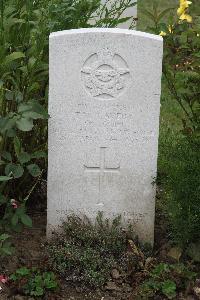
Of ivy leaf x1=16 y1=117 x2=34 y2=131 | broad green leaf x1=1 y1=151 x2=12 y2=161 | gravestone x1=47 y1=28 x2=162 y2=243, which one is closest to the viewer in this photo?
ivy leaf x1=16 y1=117 x2=34 y2=131

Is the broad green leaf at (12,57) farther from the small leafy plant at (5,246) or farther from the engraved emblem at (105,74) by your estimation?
the small leafy plant at (5,246)

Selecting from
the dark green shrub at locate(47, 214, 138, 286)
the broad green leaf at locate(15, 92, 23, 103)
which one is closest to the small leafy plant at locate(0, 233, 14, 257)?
the dark green shrub at locate(47, 214, 138, 286)

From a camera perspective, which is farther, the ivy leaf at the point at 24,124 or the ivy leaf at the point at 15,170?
the ivy leaf at the point at 15,170

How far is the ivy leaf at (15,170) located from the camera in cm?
320

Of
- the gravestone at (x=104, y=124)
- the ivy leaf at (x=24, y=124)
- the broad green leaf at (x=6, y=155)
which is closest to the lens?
the ivy leaf at (x=24, y=124)

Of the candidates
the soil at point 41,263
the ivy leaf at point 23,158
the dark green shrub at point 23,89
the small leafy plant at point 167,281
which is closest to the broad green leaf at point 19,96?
the dark green shrub at point 23,89

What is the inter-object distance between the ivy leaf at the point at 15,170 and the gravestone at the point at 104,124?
0.22m

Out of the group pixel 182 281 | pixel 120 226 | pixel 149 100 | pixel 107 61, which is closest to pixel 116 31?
pixel 107 61

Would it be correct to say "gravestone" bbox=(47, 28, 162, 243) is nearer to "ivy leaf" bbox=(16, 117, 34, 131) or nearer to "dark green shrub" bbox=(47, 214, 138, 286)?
"dark green shrub" bbox=(47, 214, 138, 286)

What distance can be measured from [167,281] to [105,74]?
Result: 1.06m

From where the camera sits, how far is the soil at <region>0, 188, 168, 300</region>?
320cm

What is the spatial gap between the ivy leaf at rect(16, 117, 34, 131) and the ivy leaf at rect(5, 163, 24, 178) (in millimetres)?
250

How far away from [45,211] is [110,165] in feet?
2.14

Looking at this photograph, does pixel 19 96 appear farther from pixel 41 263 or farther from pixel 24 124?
pixel 41 263
